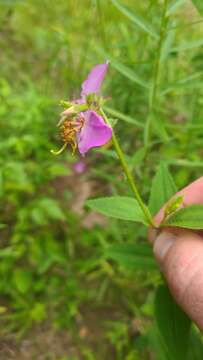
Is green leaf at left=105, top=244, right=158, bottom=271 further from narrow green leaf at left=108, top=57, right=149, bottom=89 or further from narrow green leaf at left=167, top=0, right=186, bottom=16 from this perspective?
narrow green leaf at left=167, top=0, right=186, bottom=16

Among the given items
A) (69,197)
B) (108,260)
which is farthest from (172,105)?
(108,260)

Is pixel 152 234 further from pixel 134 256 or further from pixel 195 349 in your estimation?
pixel 195 349

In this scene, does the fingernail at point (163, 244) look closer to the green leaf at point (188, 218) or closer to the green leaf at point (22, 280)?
the green leaf at point (188, 218)

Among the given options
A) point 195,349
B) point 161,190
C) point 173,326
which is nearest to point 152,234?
point 161,190

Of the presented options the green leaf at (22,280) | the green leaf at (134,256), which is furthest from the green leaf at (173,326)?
the green leaf at (22,280)

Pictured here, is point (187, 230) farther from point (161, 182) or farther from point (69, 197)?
point (69, 197)
